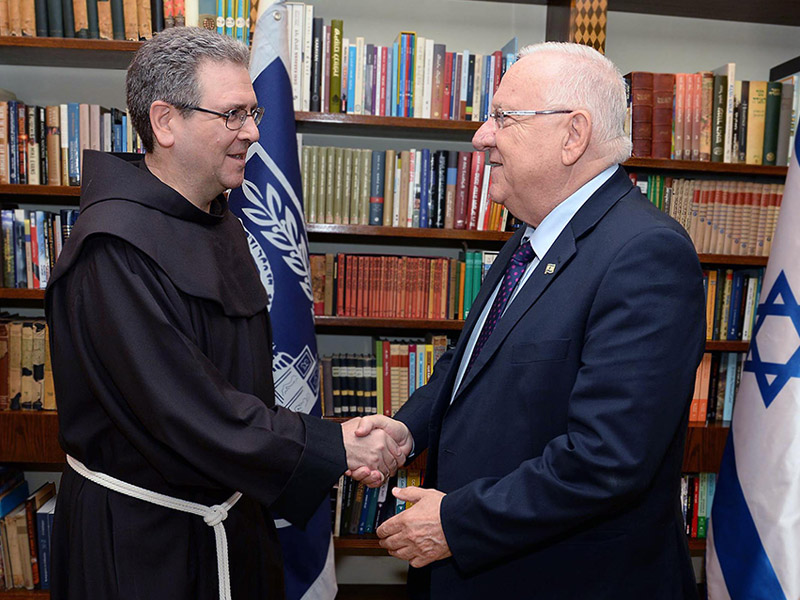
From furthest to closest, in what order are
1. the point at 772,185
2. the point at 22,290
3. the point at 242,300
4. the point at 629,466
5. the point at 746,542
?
the point at 772,185, the point at 22,290, the point at 746,542, the point at 242,300, the point at 629,466

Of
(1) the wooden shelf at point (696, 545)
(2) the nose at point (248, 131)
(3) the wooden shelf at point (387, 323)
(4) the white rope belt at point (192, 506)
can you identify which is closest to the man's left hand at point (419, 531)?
(4) the white rope belt at point (192, 506)

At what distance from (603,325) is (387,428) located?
66cm

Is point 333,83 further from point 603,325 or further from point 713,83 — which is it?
point 603,325

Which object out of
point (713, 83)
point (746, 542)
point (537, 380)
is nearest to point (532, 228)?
point (537, 380)

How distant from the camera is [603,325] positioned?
1.16 meters

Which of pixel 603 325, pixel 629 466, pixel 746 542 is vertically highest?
pixel 603 325

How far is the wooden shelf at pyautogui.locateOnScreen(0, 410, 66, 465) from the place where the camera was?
2.59 m

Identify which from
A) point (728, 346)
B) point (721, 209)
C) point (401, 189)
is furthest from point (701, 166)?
point (401, 189)

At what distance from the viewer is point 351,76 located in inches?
105

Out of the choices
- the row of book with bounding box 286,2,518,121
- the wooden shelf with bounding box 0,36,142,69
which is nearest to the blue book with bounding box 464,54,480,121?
the row of book with bounding box 286,2,518,121

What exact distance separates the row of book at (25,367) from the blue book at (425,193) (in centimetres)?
147

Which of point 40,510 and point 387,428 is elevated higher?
point 387,428

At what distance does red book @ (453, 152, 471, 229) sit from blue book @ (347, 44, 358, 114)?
0.46 metres

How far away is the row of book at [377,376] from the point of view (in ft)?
9.20
